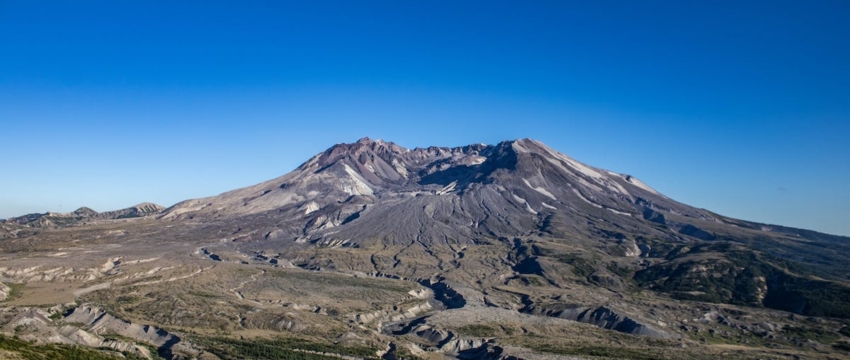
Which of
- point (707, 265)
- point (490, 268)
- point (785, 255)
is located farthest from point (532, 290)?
point (785, 255)

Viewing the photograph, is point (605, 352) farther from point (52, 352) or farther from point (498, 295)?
point (52, 352)

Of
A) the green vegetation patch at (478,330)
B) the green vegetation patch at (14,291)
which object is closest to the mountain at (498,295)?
the green vegetation patch at (478,330)

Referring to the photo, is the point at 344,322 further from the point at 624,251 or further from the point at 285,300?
the point at 624,251

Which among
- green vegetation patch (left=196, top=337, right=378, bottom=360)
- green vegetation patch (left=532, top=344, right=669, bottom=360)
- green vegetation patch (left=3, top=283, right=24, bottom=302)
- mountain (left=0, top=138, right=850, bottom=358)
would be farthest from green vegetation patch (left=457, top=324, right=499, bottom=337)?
green vegetation patch (left=3, top=283, right=24, bottom=302)

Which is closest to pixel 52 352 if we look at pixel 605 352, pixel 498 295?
pixel 605 352

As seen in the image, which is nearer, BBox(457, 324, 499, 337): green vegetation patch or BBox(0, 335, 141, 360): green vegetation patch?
BBox(0, 335, 141, 360): green vegetation patch

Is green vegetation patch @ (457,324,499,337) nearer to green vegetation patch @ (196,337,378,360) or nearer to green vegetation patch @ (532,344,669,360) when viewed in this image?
green vegetation patch @ (532,344,669,360)

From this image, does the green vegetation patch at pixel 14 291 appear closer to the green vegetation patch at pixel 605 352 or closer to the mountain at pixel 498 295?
the mountain at pixel 498 295

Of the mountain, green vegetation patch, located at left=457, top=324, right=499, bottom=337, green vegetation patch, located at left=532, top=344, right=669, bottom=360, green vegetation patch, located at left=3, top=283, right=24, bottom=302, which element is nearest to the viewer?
green vegetation patch, located at left=532, top=344, right=669, bottom=360

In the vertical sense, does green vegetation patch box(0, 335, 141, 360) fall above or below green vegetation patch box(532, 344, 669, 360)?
above

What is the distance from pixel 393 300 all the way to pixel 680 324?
198ft

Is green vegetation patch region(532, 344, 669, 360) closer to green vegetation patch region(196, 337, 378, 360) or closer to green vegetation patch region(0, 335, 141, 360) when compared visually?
green vegetation patch region(196, 337, 378, 360)

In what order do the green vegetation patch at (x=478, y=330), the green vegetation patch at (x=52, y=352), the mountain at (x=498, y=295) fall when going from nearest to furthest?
the green vegetation patch at (x=52, y=352), the mountain at (x=498, y=295), the green vegetation patch at (x=478, y=330)

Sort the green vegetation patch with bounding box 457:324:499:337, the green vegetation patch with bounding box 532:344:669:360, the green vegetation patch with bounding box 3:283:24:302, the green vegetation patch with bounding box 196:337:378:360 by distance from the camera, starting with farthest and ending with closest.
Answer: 1. the green vegetation patch with bounding box 3:283:24:302
2. the green vegetation patch with bounding box 457:324:499:337
3. the green vegetation patch with bounding box 532:344:669:360
4. the green vegetation patch with bounding box 196:337:378:360
